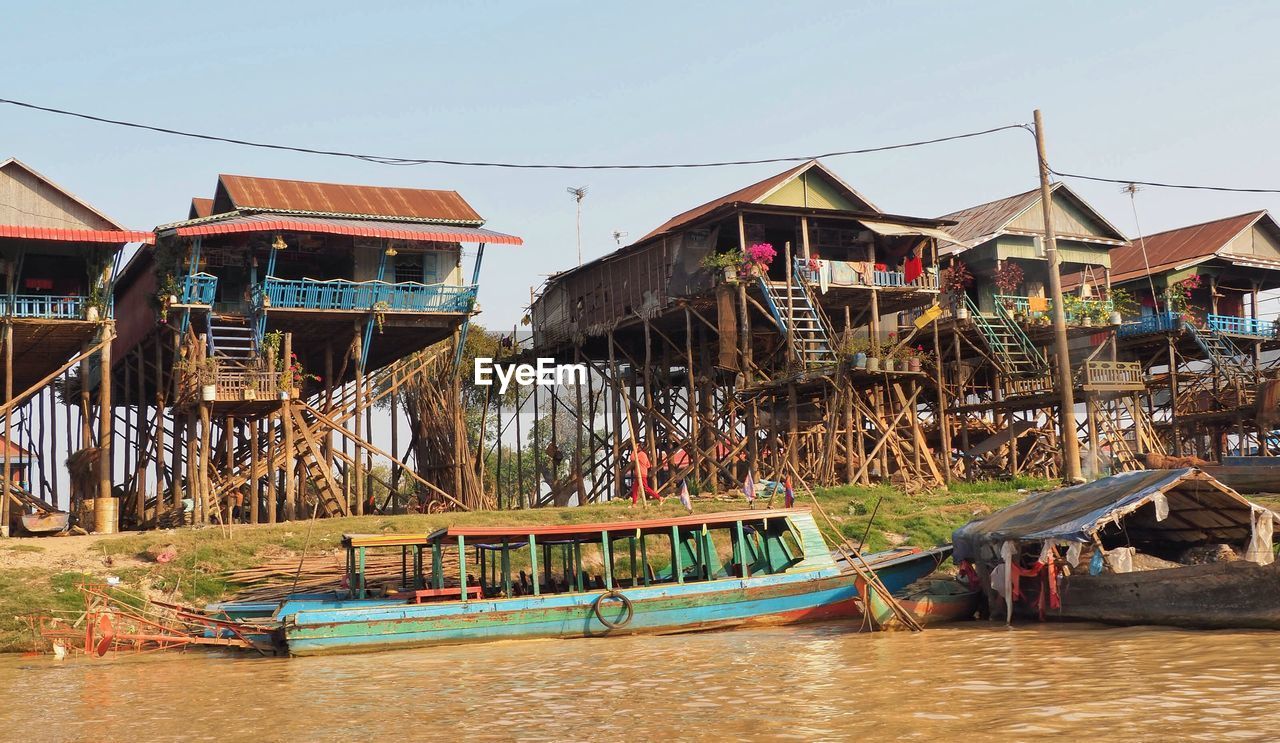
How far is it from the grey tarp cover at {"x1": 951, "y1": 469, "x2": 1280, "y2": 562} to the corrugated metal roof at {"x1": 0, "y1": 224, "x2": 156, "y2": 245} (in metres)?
17.3

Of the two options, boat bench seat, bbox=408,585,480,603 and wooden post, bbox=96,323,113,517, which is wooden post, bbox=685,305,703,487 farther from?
boat bench seat, bbox=408,585,480,603

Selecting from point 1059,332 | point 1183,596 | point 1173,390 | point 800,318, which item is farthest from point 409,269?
point 1173,390

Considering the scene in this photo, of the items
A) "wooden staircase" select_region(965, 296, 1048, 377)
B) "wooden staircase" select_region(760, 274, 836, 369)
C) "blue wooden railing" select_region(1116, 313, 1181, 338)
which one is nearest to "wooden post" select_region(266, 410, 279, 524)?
"wooden staircase" select_region(760, 274, 836, 369)

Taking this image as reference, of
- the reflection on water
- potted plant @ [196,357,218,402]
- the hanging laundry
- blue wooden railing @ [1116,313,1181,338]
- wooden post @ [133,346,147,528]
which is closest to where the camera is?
the reflection on water

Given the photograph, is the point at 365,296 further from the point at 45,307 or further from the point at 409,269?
the point at 45,307

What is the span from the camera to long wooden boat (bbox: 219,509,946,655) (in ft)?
54.0

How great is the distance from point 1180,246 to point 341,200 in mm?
26677

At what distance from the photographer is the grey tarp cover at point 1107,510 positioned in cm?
1572

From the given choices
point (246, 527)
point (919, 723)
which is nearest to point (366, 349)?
point (246, 527)

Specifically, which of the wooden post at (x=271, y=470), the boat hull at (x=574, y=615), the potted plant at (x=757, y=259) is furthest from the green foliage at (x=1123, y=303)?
the wooden post at (x=271, y=470)

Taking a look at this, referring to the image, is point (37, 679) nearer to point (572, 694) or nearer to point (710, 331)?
point (572, 694)

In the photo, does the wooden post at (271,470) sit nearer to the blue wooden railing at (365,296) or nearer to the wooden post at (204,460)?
the wooden post at (204,460)

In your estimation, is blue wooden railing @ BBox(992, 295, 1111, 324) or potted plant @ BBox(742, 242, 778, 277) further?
blue wooden railing @ BBox(992, 295, 1111, 324)

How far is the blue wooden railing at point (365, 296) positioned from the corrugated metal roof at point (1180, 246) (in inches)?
845
